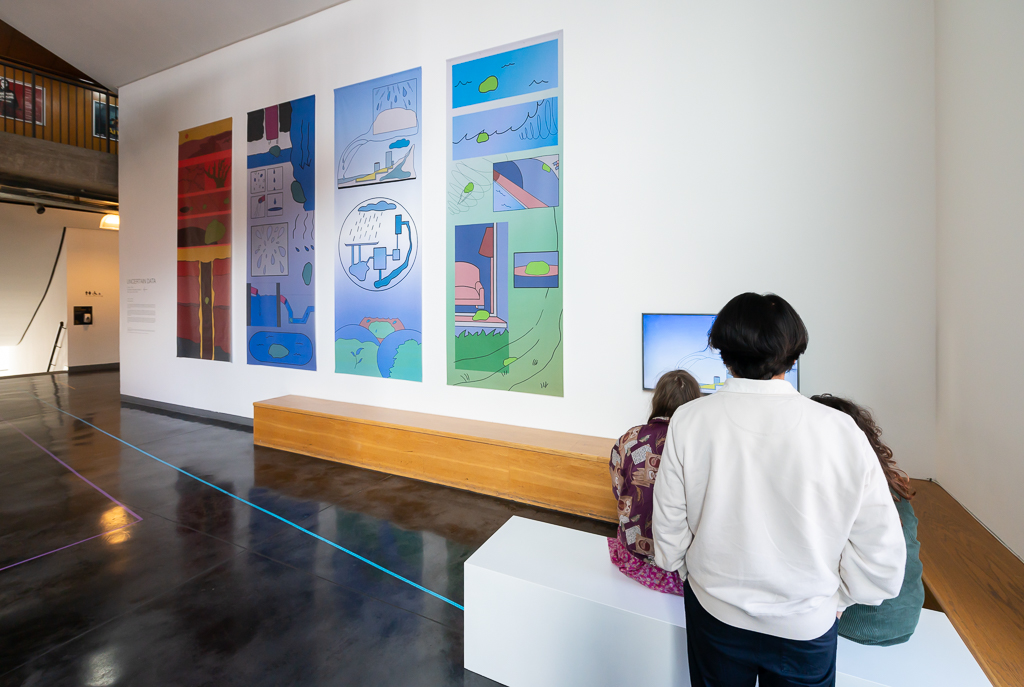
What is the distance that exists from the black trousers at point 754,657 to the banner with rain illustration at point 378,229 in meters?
4.11

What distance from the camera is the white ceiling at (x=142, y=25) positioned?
594cm

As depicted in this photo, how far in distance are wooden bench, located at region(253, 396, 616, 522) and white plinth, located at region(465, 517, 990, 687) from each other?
4.90 feet

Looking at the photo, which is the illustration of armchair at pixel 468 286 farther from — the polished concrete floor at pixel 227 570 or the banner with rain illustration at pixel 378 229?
the polished concrete floor at pixel 227 570

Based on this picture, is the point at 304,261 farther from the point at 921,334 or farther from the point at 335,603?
the point at 921,334

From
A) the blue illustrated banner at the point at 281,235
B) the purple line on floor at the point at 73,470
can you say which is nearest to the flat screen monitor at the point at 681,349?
the blue illustrated banner at the point at 281,235

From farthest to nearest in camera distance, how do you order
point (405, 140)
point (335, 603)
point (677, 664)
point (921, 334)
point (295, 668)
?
point (405, 140) → point (921, 334) → point (335, 603) → point (295, 668) → point (677, 664)

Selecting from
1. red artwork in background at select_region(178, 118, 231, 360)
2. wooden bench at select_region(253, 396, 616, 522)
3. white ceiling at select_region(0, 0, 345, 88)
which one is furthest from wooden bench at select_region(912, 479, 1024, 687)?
red artwork in background at select_region(178, 118, 231, 360)

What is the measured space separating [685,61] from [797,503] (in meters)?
3.77

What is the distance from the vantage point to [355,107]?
546 cm

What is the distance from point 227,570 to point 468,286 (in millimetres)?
2983

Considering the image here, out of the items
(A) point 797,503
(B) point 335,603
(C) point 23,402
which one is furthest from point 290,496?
A: (C) point 23,402

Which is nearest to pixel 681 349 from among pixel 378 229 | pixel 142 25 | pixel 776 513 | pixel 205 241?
pixel 776 513

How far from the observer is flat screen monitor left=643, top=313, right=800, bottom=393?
12.0 feet

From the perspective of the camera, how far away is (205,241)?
6.88m
